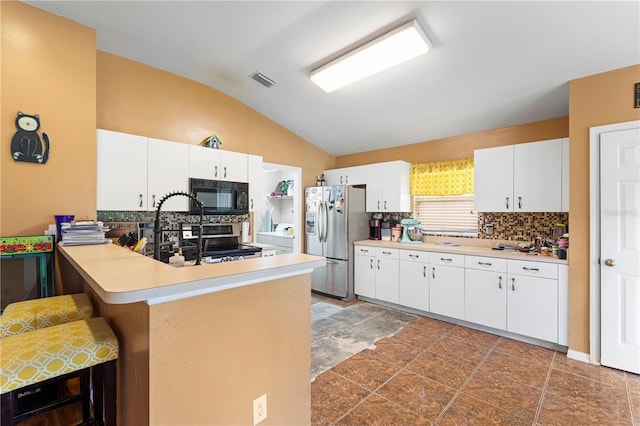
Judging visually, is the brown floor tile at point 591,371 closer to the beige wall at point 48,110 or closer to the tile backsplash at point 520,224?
the tile backsplash at point 520,224

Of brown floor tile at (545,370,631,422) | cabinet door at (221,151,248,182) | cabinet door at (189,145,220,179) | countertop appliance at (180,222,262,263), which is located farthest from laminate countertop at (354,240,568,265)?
cabinet door at (189,145,220,179)

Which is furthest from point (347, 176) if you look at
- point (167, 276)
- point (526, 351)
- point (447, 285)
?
point (167, 276)

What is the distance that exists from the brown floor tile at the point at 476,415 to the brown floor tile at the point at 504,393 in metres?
0.06

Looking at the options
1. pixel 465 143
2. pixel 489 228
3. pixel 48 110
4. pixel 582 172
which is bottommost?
pixel 489 228

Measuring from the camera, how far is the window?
13.3 feet

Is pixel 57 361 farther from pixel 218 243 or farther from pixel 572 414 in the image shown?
pixel 572 414

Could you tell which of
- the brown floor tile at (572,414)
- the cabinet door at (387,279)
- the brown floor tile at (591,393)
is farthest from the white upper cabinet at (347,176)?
the brown floor tile at (572,414)

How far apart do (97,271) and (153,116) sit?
275 centimetres

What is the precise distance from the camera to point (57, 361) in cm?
117

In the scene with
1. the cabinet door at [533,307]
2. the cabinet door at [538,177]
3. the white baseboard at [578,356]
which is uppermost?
the cabinet door at [538,177]

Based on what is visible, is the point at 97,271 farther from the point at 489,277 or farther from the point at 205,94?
the point at 489,277

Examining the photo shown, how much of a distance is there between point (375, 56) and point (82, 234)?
2.82 metres

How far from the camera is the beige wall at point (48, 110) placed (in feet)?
7.54

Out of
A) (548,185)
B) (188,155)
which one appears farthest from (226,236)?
(548,185)
